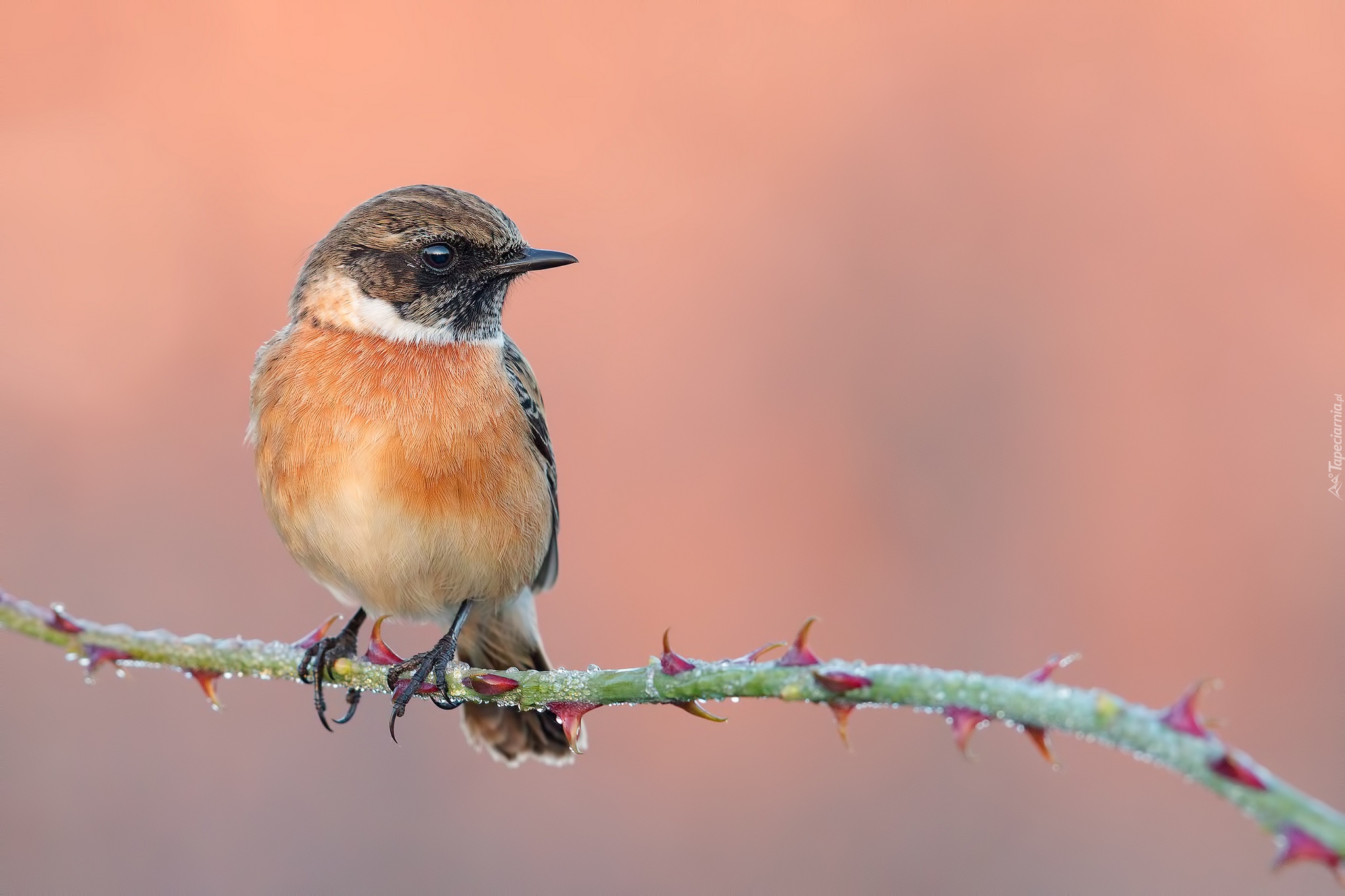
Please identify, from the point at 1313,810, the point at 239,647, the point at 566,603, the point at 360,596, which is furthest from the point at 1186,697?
the point at 566,603

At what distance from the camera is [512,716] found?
6387mm

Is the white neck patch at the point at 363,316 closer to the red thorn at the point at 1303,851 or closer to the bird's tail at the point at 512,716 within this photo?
the bird's tail at the point at 512,716

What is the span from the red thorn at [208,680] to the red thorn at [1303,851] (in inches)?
108

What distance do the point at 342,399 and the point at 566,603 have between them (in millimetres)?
5180

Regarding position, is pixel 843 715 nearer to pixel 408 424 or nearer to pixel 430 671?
pixel 430 671

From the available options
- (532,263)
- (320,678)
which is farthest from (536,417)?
(320,678)

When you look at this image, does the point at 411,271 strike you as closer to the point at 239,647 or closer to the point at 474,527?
the point at 474,527

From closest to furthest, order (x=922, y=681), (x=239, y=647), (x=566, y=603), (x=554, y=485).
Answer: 1. (x=922, y=681)
2. (x=239, y=647)
3. (x=554, y=485)
4. (x=566, y=603)

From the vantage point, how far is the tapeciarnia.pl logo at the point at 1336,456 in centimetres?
965

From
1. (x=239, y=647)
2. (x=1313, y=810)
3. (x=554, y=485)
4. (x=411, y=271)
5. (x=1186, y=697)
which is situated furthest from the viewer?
(x=554, y=485)

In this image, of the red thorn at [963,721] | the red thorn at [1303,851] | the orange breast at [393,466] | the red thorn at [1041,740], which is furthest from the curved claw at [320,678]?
the red thorn at [1303,851]

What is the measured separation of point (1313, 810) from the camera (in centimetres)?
183

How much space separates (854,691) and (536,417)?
3579mm

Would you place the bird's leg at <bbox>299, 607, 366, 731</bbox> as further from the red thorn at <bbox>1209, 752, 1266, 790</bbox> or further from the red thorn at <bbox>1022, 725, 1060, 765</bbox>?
the red thorn at <bbox>1209, 752, 1266, 790</bbox>
